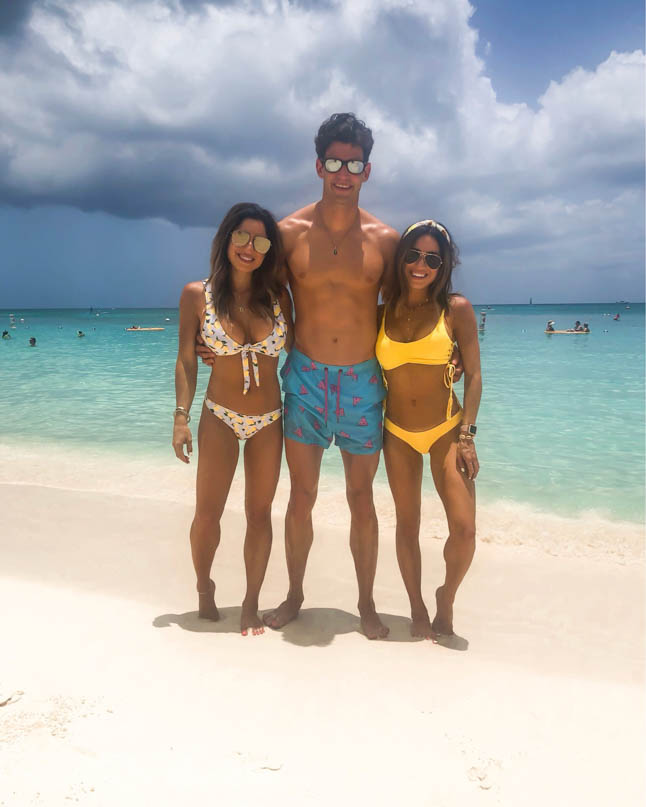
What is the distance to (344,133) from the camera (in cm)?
339

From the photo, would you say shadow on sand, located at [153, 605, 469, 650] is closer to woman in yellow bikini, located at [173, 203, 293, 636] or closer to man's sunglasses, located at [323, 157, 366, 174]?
woman in yellow bikini, located at [173, 203, 293, 636]

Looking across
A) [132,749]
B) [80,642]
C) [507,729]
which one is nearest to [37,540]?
[80,642]

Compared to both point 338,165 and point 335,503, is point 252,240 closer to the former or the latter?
point 338,165

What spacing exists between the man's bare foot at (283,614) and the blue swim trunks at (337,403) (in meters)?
1.05

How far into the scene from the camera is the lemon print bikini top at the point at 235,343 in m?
3.27

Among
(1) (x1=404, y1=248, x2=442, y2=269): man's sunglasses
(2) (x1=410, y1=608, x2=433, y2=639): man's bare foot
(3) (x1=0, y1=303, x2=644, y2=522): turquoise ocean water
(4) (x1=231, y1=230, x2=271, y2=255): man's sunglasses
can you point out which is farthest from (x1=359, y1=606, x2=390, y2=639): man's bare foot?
(3) (x1=0, y1=303, x2=644, y2=522): turquoise ocean water

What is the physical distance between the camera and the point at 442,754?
95.1 inches

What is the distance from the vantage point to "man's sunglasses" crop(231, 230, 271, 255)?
3199 millimetres

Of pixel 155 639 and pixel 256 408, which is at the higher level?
pixel 256 408

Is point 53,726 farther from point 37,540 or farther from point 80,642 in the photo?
point 37,540

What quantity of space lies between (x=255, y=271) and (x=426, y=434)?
1.33 m

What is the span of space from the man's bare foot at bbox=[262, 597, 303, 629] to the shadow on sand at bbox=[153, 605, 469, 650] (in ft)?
0.11

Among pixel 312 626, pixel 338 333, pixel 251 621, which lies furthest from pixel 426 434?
pixel 251 621

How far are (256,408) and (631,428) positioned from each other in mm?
9587
